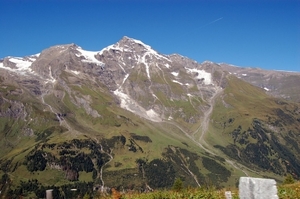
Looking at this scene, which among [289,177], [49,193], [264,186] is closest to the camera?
[264,186]

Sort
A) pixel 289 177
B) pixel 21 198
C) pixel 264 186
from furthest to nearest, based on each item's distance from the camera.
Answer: pixel 289 177, pixel 21 198, pixel 264 186

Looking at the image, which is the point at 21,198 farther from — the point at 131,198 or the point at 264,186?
the point at 264,186

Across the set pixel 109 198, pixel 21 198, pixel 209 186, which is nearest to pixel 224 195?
pixel 209 186

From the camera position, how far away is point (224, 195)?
1675 centimetres

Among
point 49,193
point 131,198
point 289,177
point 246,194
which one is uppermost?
point 246,194

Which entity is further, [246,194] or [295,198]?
[295,198]

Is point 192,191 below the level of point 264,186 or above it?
below

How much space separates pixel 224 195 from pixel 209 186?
6.24ft

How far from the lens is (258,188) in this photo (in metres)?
7.82

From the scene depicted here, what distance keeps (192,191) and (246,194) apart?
415 inches

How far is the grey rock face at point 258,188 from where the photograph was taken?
299 inches

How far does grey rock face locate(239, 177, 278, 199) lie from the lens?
7.60 metres

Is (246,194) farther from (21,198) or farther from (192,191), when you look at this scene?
(21,198)

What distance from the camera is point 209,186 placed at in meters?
18.6
